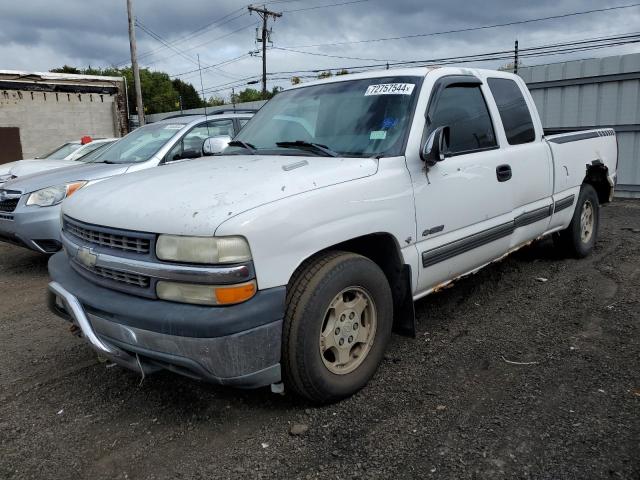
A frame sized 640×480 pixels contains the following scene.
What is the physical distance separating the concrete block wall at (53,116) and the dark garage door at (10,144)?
198mm

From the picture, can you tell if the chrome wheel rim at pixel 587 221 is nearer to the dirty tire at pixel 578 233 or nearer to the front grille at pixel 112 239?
the dirty tire at pixel 578 233

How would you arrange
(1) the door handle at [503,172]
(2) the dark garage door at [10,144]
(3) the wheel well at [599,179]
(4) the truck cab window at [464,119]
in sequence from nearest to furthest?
(4) the truck cab window at [464,119] < (1) the door handle at [503,172] < (3) the wheel well at [599,179] < (2) the dark garage door at [10,144]

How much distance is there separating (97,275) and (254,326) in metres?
1.02

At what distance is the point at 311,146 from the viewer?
3.48 m

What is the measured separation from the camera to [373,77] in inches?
151

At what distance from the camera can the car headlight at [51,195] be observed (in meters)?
5.71

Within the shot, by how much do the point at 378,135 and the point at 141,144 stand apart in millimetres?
4309

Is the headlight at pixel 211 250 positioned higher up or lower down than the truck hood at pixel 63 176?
lower down

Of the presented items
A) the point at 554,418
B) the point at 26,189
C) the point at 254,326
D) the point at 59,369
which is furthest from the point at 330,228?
the point at 26,189

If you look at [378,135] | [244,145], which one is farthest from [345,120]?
[244,145]

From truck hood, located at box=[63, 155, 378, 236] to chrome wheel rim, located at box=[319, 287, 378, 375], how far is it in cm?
66

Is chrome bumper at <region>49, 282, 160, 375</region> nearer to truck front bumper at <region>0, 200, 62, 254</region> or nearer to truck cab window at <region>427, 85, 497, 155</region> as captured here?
truck cab window at <region>427, 85, 497, 155</region>

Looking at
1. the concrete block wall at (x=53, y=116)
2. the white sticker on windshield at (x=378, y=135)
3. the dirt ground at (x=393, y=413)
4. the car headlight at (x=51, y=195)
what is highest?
the concrete block wall at (x=53, y=116)

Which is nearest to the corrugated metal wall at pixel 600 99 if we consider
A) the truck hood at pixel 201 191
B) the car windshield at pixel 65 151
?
the truck hood at pixel 201 191
